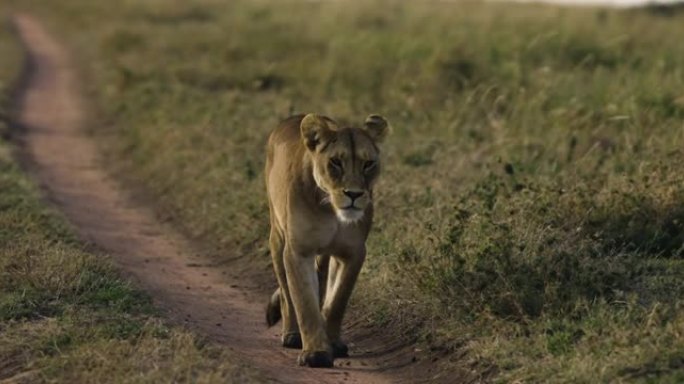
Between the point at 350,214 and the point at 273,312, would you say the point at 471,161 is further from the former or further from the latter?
the point at 350,214

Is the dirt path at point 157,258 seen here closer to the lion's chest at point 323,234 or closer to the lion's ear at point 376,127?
the lion's chest at point 323,234

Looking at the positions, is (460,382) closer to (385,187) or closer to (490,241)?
(490,241)

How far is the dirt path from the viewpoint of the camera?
23.9 ft

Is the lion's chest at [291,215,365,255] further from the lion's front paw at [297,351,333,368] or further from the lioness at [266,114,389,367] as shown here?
the lion's front paw at [297,351,333,368]

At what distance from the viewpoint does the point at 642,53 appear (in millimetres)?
18500

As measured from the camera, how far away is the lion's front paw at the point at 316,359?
7.00 meters

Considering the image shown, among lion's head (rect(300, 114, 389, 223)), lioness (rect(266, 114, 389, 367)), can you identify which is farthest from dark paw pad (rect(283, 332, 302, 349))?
lion's head (rect(300, 114, 389, 223))

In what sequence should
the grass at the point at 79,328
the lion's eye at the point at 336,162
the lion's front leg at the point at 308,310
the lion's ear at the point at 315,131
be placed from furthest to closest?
the lion's front leg at the point at 308,310
the lion's ear at the point at 315,131
the lion's eye at the point at 336,162
the grass at the point at 79,328

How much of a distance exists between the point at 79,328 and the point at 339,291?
4.23 feet

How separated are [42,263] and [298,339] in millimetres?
1679

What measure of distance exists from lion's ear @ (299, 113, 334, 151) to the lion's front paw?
1000mm

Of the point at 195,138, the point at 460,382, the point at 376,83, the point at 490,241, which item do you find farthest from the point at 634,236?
the point at 376,83

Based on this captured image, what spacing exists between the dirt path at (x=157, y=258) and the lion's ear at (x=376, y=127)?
1171 mm

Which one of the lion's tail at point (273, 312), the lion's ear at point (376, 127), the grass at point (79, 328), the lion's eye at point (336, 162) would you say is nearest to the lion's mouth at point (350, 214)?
the lion's eye at point (336, 162)
